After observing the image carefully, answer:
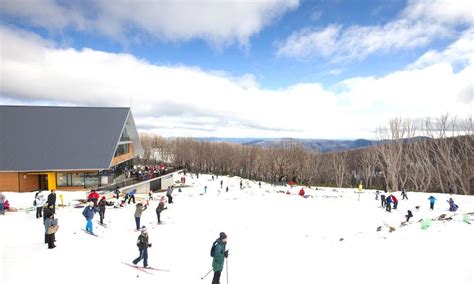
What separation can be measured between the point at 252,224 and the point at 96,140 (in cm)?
2067

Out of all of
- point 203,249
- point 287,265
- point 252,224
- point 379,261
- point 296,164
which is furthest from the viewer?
point 296,164

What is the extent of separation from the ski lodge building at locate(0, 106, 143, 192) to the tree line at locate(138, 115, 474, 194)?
131ft

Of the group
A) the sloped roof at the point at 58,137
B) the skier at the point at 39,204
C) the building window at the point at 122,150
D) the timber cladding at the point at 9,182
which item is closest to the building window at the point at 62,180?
the sloped roof at the point at 58,137

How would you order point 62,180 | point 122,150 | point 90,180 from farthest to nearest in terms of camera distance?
1. point 122,150
2. point 90,180
3. point 62,180

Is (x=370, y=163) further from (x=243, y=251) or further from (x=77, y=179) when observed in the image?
(x=77, y=179)

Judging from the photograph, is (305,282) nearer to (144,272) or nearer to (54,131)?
(144,272)

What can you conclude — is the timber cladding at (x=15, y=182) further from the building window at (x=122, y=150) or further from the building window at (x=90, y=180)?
the building window at (x=122, y=150)

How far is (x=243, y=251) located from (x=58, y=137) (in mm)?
26186

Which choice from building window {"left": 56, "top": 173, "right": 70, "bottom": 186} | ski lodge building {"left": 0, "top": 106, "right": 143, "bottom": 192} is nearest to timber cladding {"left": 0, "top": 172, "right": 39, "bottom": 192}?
ski lodge building {"left": 0, "top": 106, "right": 143, "bottom": 192}

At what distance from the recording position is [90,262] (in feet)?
26.4

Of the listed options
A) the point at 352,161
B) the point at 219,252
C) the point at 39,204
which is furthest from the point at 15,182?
the point at 352,161

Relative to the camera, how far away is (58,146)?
1016 inches

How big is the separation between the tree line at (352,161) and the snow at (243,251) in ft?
106

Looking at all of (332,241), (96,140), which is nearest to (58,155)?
(96,140)
